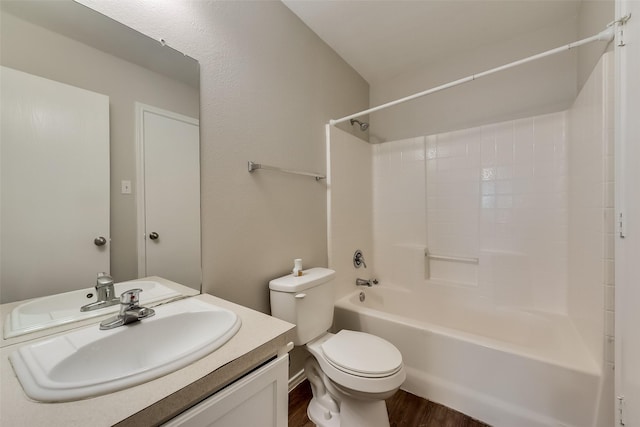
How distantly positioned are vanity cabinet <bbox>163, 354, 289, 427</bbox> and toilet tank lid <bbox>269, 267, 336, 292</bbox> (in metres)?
0.54

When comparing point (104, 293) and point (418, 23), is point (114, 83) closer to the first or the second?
point (104, 293)

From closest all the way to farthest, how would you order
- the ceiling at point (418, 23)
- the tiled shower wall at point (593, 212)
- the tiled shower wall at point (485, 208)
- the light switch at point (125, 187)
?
the light switch at point (125, 187) < the tiled shower wall at point (593, 212) < the ceiling at point (418, 23) < the tiled shower wall at point (485, 208)

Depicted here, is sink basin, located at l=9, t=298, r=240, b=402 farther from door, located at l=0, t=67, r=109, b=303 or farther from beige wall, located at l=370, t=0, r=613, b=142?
beige wall, located at l=370, t=0, r=613, b=142

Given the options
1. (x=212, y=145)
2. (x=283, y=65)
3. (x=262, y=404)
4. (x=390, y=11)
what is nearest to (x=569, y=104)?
(x=390, y=11)

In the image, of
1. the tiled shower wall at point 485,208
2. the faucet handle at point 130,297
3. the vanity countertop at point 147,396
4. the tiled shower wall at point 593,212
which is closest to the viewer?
the vanity countertop at point 147,396

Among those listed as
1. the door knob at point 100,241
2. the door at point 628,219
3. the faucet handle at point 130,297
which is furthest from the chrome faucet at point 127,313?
the door at point 628,219

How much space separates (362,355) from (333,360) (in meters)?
0.15

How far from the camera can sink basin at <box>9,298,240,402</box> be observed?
53 centimetres

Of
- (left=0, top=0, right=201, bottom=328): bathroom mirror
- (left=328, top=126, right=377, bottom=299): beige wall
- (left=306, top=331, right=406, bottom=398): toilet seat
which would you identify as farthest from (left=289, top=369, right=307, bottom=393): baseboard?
(left=0, top=0, right=201, bottom=328): bathroom mirror

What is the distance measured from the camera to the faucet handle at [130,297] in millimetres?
829

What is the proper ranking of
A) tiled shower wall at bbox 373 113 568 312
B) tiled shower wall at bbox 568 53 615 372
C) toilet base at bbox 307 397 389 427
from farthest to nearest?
tiled shower wall at bbox 373 113 568 312
toilet base at bbox 307 397 389 427
tiled shower wall at bbox 568 53 615 372

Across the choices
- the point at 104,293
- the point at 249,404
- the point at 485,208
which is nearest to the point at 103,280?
the point at 104,293

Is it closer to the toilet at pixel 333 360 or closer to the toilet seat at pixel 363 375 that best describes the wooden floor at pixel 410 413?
the toilet at pixel 333 360

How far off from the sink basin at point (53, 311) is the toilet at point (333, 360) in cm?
70
